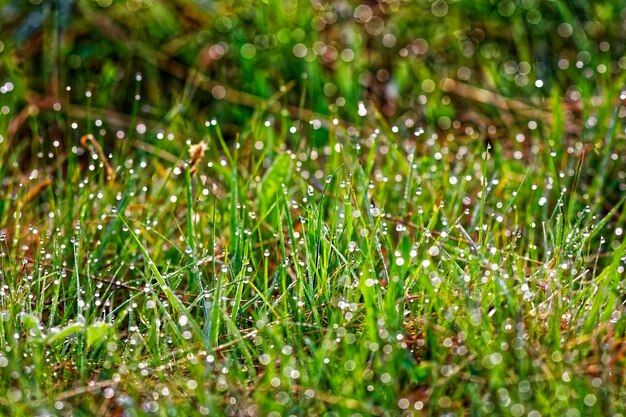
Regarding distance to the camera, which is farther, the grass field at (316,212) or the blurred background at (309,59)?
the blurred background at (309,59)

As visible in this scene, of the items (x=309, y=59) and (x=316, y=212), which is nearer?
(x=316, y=212)

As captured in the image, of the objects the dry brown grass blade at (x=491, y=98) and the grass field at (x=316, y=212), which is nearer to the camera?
the grass field at (x=316, y=212)

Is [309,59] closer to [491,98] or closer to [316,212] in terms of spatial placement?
[491,98]

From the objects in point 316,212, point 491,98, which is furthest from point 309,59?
point 316,212

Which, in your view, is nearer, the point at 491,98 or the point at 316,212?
the point at 316,212

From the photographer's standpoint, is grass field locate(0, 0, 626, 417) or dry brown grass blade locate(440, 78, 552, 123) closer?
grass field locate(0, 0, 626, 417)

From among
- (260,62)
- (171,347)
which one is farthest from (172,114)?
(171,347)

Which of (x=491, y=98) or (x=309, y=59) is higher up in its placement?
(x=309, y=59)

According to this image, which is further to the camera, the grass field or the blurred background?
the blurred background
